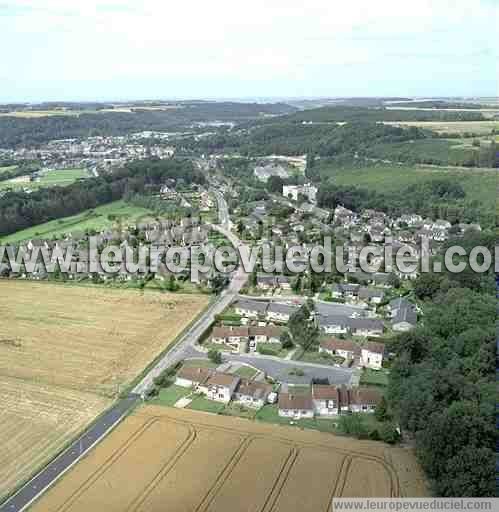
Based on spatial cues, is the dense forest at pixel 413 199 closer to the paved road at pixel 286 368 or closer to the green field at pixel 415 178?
the green field at pixel 415 178

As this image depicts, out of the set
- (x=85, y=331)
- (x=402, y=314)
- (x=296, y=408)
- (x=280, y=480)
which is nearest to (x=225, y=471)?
(x=280, y=480)

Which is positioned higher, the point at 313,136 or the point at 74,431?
the point at 313,136

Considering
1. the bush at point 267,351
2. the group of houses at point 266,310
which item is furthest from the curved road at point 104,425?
the bush at point 267,351

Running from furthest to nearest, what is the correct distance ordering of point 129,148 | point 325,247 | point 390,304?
point 129,148, point 325,247, point 390,304

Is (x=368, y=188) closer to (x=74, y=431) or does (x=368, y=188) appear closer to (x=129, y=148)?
(x=74, y=431)

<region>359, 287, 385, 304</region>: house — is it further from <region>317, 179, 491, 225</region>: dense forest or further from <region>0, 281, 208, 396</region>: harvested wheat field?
<region>317, 179, 491, 225</region>: dense forest

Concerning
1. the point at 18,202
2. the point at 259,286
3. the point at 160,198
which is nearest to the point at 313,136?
the point at 160,198
